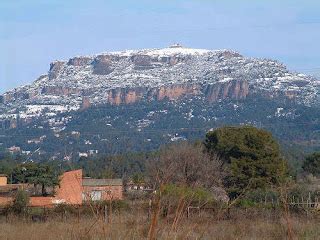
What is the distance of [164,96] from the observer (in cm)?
14500

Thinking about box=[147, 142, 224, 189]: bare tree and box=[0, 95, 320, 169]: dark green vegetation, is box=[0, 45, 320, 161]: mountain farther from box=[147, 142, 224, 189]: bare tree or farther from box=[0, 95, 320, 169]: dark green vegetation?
box=[147, 142, 224, 189]: bare tree

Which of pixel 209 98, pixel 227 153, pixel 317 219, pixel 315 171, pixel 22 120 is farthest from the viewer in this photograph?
pixel 209 98

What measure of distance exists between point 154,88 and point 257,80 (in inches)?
883

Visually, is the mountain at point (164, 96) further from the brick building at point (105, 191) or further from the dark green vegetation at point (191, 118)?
the brick building at point (105, 191)

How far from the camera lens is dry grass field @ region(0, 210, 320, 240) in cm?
542

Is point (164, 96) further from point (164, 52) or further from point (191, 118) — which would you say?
point (164, 52)

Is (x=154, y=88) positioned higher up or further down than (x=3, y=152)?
higher up

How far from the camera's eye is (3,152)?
6156 cm

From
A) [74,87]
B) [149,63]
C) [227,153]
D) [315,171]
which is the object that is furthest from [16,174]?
[149,63]

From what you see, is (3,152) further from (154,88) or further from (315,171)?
(154,88)

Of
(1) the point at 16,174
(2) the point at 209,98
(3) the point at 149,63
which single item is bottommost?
(1) the point at 16,174

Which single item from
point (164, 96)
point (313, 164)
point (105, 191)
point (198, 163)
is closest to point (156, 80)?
Answer: point (164, 96)

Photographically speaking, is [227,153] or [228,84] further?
[228,84]

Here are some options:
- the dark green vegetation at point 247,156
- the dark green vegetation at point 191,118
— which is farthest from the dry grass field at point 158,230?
the dark green vegetation at point 191,118
